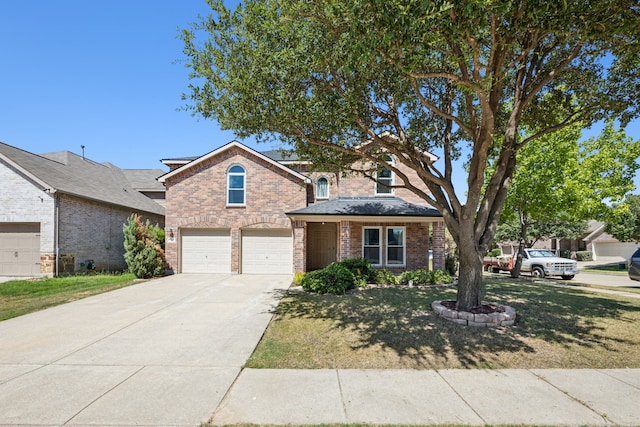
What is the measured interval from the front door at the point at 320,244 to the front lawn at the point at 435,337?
8110mm

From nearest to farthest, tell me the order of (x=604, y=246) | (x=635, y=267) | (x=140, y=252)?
(x=635, y=267), (x=140, y=252), (x=604, y=246)

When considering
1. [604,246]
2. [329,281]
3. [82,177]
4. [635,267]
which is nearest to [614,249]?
[604,246]

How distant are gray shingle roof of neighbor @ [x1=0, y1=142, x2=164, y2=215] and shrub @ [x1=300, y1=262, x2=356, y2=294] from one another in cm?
1215

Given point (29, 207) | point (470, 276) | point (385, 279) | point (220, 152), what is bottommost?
point (385, 279)

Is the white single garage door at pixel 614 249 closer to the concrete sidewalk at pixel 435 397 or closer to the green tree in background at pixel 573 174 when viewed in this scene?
the green tree in background at pixel 573 174

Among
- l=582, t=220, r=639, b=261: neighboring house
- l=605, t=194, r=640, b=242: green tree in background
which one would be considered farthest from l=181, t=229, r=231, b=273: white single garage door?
l=582, t=220, r=639, b=261: neighboring house

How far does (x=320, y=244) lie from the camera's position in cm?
1734

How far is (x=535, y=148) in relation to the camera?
14461 mm

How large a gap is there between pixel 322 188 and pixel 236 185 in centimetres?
459

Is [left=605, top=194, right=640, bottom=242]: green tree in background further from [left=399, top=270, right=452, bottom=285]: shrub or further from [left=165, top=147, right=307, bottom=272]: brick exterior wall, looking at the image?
[left=165, top=147, right=307, bottom=272]: brick exterior wall

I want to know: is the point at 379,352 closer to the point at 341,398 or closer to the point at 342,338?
the point at 342,338

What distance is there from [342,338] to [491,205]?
4.75 meters

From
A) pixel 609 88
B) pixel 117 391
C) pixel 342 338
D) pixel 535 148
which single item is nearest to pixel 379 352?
pixel 342 338

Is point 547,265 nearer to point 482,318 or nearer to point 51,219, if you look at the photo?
point 482,318
